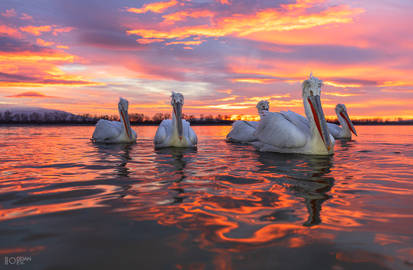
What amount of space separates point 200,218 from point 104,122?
10953mm

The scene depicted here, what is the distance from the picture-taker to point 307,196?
3697 mm

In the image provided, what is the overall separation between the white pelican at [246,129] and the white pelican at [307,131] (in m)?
4.08

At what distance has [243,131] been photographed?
13.0m

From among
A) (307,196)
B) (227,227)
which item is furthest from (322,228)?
(307,196)

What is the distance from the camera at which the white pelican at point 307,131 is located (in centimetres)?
753

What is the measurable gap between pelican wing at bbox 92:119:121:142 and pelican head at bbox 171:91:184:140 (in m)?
3.63

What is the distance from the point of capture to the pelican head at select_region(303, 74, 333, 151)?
24.4 ft

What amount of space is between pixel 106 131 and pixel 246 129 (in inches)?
247

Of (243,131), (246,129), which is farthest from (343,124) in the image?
(243,131)

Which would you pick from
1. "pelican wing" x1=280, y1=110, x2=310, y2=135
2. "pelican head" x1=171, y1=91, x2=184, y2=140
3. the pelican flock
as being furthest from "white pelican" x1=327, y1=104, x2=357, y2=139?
"pelican head" x1=171, y1=91, x2=184, y2=140

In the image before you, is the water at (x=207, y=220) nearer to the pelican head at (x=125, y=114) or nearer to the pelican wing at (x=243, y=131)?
the pelican head at (x=125, y=114)

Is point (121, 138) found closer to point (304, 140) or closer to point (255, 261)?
point (304, 140)
